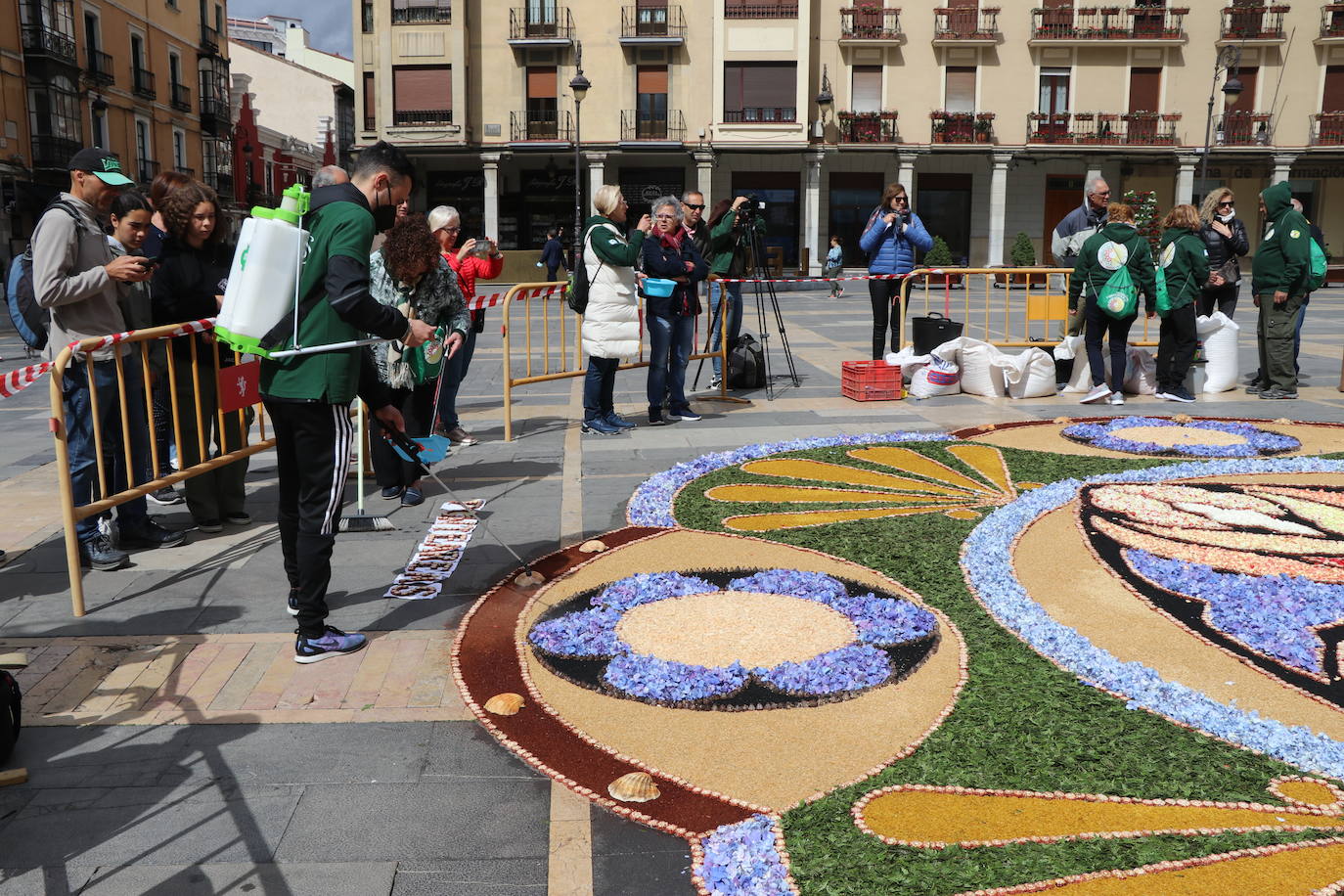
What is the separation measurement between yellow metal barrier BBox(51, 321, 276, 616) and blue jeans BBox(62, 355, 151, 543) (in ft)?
0.09

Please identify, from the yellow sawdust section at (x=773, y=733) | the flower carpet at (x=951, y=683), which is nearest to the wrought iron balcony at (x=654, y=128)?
the flower carpet at (x=951, y=683)

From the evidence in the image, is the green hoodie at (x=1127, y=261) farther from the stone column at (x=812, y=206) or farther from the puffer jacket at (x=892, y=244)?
the stone column at (x=812, y=206)

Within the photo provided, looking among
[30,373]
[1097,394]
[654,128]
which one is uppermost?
[654,128]

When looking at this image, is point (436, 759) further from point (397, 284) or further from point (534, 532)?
point (397, 284)

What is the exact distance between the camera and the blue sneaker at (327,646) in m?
4.12

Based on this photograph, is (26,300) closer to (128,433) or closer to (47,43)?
(128,433)

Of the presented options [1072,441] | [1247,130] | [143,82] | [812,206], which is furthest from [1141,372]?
[143,82]

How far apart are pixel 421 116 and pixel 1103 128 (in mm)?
23540

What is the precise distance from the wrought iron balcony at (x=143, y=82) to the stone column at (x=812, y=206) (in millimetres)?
23736

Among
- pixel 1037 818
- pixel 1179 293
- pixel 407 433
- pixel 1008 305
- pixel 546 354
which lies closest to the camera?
pixel 1037 818

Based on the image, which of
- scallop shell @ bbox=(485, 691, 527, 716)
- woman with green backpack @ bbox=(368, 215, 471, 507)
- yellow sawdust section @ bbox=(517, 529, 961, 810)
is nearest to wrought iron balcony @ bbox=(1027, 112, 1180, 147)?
woman with green backpack @ bbox=(368, 215, 471, 507)

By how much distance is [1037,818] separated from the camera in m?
2.86

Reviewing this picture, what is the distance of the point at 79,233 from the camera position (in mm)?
5273

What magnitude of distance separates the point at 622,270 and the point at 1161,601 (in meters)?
4.94
